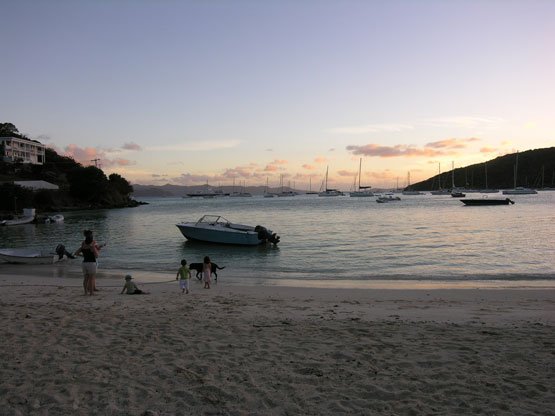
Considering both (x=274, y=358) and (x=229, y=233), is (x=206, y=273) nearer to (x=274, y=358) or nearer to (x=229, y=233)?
(x=274, y=358)

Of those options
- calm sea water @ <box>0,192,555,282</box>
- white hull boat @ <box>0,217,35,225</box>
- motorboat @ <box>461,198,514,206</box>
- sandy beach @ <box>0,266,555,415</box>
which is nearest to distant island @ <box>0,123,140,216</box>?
white hull boat @ <box>0,217,35,225</box>

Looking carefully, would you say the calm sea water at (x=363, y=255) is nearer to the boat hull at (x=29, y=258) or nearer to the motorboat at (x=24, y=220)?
the boat hull at (x=29, y=258)

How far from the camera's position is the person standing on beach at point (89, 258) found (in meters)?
10.9

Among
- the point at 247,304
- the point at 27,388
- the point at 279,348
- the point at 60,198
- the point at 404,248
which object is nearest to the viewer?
the point at 27,388

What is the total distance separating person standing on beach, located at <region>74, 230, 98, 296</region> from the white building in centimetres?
9686

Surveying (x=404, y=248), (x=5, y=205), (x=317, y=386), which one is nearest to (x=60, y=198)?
(x=5, y=205)

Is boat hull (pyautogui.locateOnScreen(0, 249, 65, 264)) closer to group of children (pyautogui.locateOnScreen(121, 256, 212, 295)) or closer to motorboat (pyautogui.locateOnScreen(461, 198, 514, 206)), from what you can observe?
group of children (pyautogui.locateOnScreen(121, 256, 212, 295))

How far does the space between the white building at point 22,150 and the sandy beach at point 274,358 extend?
101 metres

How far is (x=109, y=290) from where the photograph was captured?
12.6 metres

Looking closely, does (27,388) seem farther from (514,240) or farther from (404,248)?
(514,240)

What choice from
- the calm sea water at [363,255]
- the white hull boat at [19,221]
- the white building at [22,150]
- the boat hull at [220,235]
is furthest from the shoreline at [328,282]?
the white building at [22,150]

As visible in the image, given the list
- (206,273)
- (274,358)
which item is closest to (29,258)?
(206,273)

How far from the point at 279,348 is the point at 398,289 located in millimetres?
7940

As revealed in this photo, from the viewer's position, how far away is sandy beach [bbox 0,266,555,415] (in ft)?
15.3
